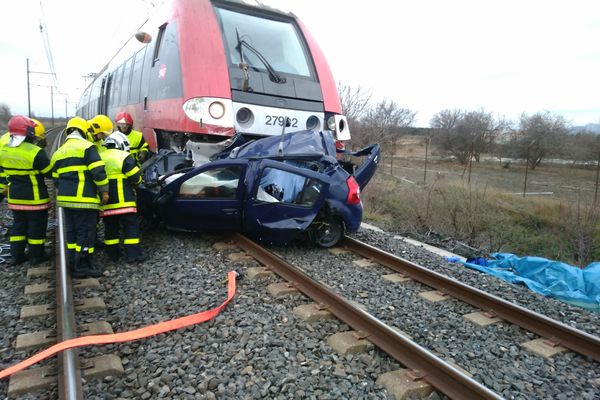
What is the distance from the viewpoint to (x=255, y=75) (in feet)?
21.0

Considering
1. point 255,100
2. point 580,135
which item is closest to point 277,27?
Answer: point 255,100

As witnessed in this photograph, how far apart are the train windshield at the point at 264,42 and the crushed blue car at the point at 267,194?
1408 mm

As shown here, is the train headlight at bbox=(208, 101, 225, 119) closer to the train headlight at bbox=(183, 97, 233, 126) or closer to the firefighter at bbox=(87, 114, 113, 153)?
the train headlight at bbox=(183, 97, 233, 126)

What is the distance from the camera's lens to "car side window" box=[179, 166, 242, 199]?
5457mm

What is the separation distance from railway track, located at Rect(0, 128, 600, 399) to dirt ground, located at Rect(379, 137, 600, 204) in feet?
34.7

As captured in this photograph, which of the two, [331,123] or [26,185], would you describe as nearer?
[26,185]

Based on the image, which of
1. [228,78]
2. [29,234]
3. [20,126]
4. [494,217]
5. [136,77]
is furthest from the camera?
[494,217]

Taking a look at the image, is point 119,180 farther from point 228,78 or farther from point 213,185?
point 228,78

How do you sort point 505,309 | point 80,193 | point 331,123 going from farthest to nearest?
point 331,123
point 80,193
point 505,309

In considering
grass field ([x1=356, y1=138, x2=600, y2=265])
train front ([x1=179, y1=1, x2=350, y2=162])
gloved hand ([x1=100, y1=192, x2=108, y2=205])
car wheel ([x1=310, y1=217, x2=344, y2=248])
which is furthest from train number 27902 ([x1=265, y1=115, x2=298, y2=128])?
grass field ([x1=356, y1=138, x2=600, y2=265])

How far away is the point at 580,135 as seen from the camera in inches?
1045

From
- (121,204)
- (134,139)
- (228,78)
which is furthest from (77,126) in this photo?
(134,139)

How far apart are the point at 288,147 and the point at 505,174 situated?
69.8 ft

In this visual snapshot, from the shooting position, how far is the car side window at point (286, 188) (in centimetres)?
538
